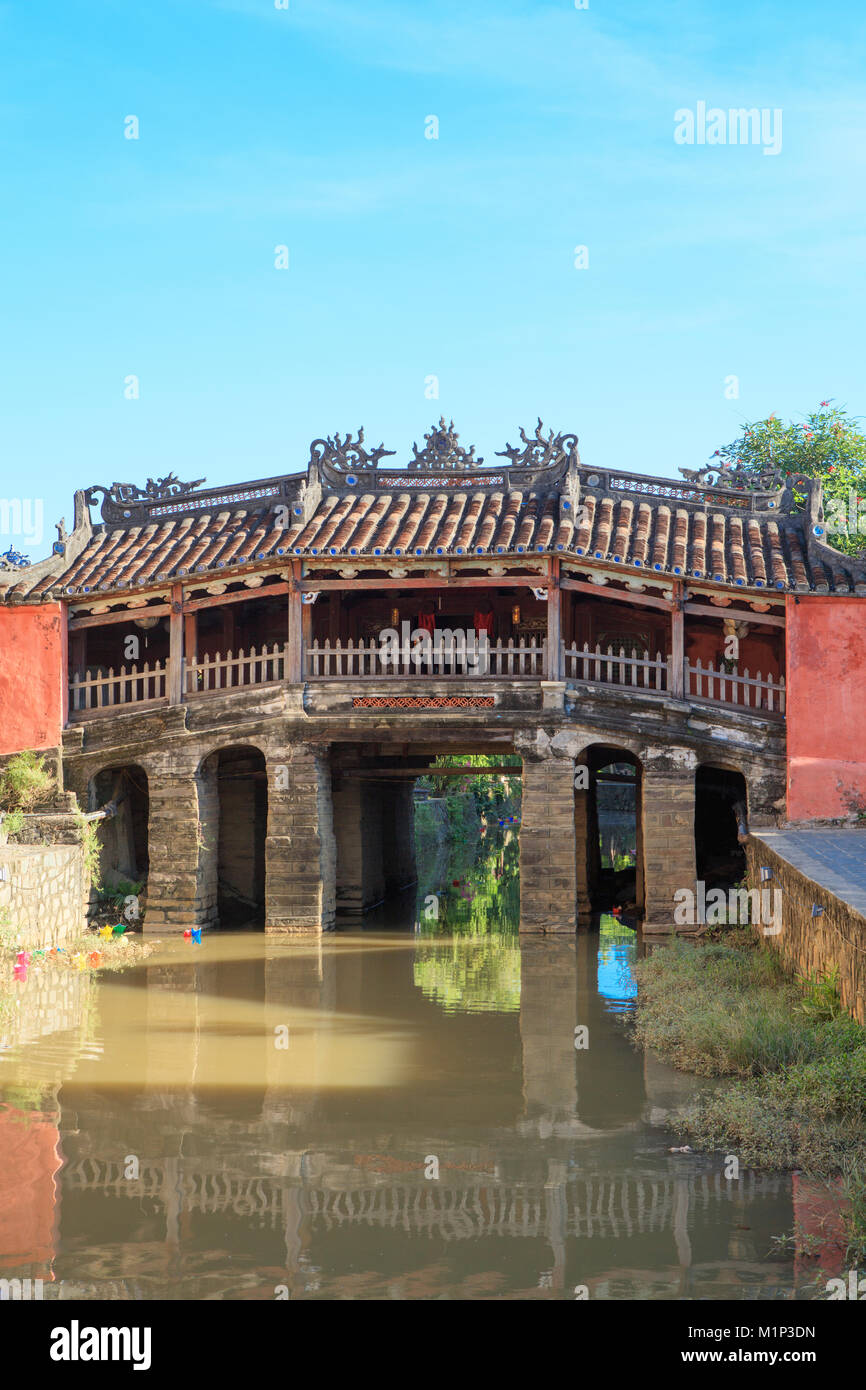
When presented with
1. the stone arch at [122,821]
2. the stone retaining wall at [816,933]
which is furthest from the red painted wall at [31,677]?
the stone retaining wall at [816,933]

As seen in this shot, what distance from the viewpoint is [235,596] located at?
1944cm

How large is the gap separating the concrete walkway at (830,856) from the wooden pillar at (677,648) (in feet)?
7.93

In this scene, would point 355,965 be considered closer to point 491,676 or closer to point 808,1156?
point 491,676

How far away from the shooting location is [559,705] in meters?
18.4

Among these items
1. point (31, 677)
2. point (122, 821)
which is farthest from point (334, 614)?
point (122, 821)

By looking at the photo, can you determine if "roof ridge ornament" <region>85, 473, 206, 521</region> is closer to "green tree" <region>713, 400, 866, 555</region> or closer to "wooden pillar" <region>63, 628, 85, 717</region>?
"wooden pillar" <region>63, 628, 85, 717</region>

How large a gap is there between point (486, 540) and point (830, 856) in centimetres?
719

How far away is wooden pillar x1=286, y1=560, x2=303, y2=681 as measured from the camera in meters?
19.0

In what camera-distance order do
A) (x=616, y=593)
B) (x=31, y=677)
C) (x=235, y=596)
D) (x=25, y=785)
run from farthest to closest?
1. (x=31, y=677)
2. (x=25, y=785)
3. (x=235, y=596)
4. (x=616, y=593)

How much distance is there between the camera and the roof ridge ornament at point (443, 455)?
800 inches

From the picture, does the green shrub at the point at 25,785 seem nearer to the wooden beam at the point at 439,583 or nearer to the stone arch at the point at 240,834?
the stone arch at the point at 240,834

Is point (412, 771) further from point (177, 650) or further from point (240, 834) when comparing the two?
point (177, 650)

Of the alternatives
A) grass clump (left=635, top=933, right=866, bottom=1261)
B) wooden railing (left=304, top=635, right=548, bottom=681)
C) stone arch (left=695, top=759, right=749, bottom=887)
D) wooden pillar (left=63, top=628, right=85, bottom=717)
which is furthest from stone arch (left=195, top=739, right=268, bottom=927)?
grass clump (left=635, top=933, right=866, bottom=1261)

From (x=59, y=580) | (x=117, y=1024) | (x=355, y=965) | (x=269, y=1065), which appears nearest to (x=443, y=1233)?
(x=269, y=1065)
